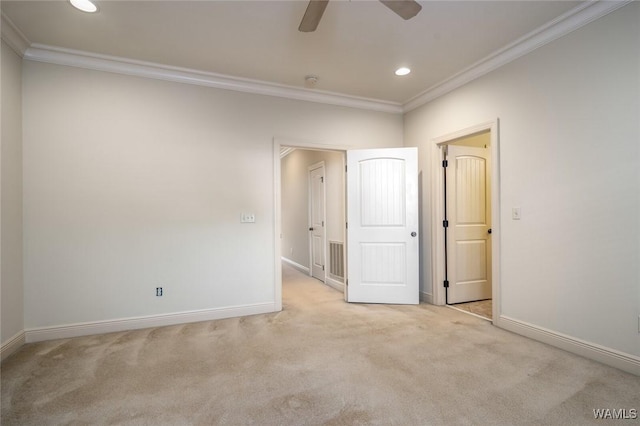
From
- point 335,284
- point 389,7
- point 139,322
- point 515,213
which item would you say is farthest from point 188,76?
point 515,213

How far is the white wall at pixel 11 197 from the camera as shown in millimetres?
2592

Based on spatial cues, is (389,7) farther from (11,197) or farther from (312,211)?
(312,211)

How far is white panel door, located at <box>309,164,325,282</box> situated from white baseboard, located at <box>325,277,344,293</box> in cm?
29

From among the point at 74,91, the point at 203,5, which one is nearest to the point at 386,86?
the point at 203,5

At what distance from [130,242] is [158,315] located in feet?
2.58

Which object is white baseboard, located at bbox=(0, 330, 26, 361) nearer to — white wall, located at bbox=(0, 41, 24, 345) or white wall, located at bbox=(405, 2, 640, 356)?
white wall, located at bbox=(0, 41, 24, 345)

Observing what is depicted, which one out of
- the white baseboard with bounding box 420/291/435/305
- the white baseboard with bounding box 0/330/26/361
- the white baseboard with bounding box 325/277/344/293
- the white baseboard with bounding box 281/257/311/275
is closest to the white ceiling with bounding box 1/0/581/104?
the white baseboard with bounding box 0/330/26/361

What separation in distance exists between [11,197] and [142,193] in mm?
963

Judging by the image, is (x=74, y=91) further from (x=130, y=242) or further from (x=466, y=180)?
(x=466, y=180)

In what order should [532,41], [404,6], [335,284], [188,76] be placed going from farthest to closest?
[335,284]
[188,76]
[532,41]
[404,6]

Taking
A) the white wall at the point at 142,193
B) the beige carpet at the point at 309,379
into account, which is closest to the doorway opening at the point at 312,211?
the white wall at the point at 142,193

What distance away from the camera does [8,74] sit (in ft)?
8.75

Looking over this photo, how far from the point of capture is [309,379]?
2193 millimetres


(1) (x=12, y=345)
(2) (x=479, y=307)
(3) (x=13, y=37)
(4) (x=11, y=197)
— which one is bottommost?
(2) (x=479, y=307)
